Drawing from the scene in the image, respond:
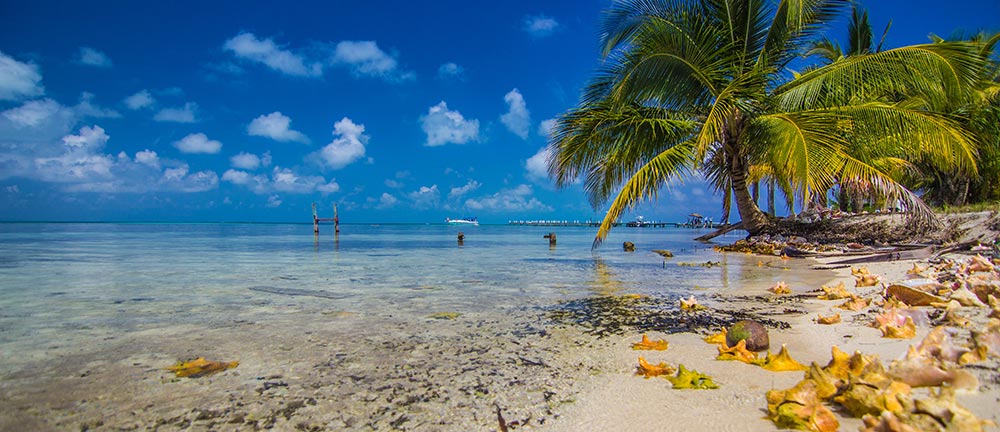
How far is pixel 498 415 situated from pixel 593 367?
2.53 ft

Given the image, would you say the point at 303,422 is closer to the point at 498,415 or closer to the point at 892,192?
the point at 498,415

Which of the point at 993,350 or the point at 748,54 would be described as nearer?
the point at 993,350

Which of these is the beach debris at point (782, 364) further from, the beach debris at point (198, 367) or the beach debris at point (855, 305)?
the beach debris at point (198, 367)

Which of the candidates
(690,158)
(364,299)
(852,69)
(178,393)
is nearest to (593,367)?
(178,393)

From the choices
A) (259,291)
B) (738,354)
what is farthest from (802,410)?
(259,291)

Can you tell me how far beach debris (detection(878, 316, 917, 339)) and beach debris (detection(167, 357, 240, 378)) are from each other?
3.60 m

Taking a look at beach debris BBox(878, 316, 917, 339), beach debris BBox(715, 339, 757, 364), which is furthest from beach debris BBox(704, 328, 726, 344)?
beach debris BBox(878, 316, 917, 339)

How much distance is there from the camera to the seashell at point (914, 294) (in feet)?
10.4

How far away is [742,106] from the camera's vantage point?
988 centimetres

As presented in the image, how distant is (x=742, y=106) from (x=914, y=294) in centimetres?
745

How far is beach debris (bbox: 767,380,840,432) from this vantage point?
Answer: 1.55m

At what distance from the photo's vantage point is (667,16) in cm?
1106

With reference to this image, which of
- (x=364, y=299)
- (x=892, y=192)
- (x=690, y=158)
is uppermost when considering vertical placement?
(x=690, y=158)

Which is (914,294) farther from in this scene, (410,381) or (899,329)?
(410,381)
